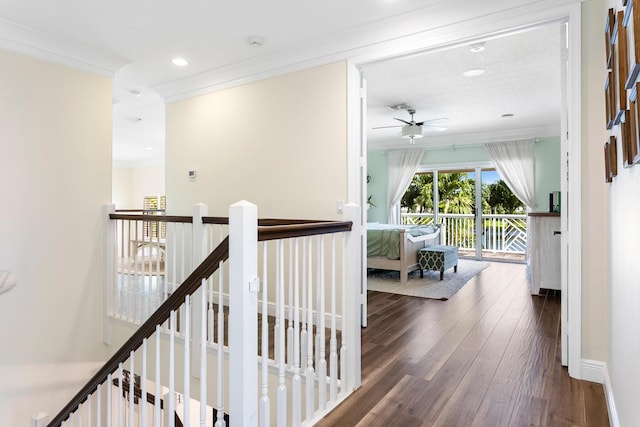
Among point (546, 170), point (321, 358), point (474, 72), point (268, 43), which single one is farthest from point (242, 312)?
point (546, 170)

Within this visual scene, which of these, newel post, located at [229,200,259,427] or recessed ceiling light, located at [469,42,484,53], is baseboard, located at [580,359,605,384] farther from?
recessed ceiling light, located at [469,42,484,53]

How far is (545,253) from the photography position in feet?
14.8

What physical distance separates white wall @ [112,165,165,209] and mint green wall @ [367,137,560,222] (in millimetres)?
6326

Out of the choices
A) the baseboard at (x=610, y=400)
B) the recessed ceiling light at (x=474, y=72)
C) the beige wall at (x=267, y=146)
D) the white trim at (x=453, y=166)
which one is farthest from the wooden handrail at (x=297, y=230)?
the white trim at (x=453, y=166)

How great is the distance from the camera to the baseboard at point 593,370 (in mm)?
2240

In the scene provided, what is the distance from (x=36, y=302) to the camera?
3.18 meters

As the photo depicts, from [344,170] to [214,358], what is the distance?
6.09 ft

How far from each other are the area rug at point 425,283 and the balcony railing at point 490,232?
4.81ft

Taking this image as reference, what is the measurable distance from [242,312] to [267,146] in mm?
2537

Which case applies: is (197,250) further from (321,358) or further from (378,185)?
(378,185)

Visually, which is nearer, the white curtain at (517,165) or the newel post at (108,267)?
the newel post at (108,267)

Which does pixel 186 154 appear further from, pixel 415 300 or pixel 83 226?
pixel 415 300

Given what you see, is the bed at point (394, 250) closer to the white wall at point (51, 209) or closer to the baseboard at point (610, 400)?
the baseboard at point (610, 400)

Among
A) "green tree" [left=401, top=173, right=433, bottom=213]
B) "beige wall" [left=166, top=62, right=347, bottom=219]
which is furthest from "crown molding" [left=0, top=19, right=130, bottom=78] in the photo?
"green tree" [left=401, top=173, right=433, bottom=213]
